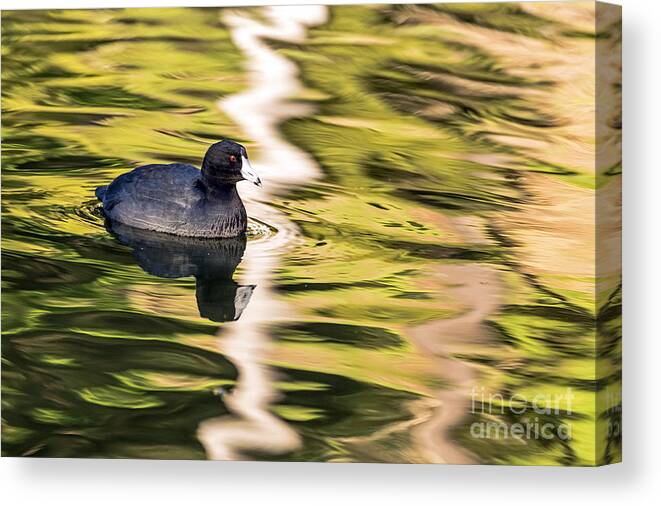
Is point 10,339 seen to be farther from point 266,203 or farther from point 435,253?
point 435,253

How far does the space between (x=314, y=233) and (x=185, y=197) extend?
498mm

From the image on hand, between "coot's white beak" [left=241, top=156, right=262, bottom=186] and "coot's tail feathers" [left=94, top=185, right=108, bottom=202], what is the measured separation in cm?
50

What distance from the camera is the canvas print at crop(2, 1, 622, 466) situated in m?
5.30

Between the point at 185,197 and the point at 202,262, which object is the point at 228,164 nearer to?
the point at 185,197

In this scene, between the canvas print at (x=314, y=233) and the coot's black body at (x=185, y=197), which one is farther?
the coot's black body at (x=185, y=197)

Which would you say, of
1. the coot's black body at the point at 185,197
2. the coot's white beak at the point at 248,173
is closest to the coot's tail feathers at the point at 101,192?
the coot's black body at the point at 185,197

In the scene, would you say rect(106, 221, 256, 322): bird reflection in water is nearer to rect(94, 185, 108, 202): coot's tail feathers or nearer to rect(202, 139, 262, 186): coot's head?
rect(94, 185, 108, 202): coot's tail feathers

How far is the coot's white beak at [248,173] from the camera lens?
5.50 metres

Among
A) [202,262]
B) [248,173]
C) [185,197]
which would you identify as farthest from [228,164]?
[202,262]

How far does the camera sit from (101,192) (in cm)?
561

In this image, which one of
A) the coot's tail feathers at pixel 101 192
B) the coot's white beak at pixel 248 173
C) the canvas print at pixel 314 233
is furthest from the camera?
the coot's tail feathers at pixel 101 192

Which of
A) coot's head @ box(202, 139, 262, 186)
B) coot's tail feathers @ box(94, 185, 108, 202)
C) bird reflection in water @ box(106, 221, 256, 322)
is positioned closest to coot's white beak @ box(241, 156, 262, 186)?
coot's head @ box(202, 139, 262, 186)

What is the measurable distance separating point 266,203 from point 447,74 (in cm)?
77

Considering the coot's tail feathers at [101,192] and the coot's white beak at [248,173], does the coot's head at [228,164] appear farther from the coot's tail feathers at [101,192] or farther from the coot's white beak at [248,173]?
the coot's tail feathers at [101,192]
